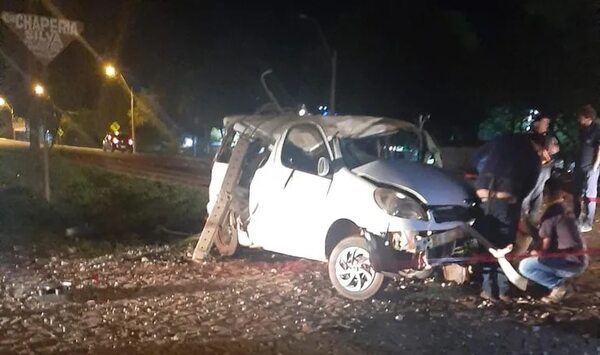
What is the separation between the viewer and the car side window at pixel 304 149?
975 centimetres

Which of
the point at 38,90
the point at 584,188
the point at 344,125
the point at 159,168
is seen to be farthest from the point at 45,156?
the point at 159,168

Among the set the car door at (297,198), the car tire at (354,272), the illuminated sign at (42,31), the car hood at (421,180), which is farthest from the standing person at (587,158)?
the illuminated sign at (42,31)

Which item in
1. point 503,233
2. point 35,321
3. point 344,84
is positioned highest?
point 344,84

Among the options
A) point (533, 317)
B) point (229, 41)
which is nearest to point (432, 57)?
point (229, 41)

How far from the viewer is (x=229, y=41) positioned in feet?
161

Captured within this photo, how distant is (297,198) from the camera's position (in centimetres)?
966

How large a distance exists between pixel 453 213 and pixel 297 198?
183 cm

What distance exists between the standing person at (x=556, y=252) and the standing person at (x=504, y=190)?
710 mm

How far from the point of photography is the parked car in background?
59125mm

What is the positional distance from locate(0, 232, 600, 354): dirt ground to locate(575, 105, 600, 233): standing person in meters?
1.84

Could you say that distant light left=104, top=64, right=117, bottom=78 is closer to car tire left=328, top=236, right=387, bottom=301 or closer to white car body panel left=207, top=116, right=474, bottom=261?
white car body panel left=207, top=116, right=474, bottom=261

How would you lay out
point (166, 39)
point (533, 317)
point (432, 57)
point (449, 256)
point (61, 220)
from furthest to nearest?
point (166, 39) → point (432, 57) → point (61, 220) → point (449, 256) → point (533, 317)

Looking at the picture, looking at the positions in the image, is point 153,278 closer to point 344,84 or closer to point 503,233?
point 503,233

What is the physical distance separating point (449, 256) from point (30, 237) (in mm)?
7237
